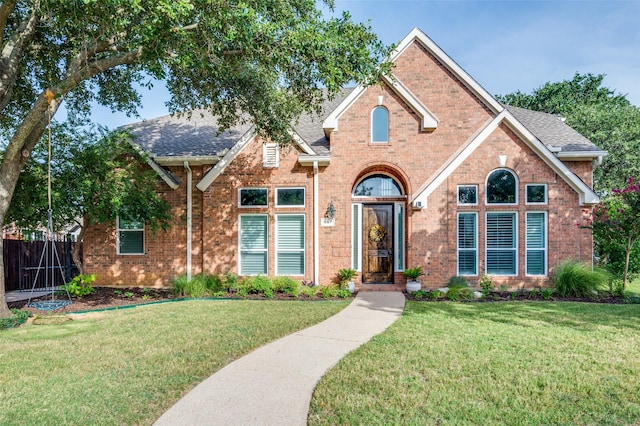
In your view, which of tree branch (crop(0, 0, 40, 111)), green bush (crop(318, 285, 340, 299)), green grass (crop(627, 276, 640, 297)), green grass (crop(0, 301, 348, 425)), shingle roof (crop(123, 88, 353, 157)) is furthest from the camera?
shingle roof (crop(123, 88, 353, 157))

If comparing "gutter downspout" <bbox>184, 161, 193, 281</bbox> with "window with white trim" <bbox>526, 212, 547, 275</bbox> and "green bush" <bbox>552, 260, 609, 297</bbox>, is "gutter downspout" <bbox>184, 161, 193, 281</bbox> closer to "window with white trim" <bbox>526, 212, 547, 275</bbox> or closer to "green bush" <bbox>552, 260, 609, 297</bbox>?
"window with white trim" <bbox>526, 212, 547, 275</bbox>

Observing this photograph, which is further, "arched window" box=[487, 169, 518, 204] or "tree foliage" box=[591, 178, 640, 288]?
"arched window" box=[487, 169, 518, 204]

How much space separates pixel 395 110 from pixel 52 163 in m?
9.78

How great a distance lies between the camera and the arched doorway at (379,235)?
12.0m

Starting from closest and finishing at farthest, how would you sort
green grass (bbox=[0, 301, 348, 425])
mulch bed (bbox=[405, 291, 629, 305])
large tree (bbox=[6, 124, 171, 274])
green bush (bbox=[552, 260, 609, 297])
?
green grass (bbox=[0, 301, 348, 425]) → large tree (bbox=[6, 124, 171, 274]) → mulch bed (bbox=[405, 291, 629, 305]) → green bush (bbox=[552, 260, 609, 297])

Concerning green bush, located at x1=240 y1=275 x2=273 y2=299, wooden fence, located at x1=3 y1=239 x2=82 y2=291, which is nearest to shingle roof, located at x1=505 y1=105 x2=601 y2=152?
green bush, located at x1=240 y1=275 x2=273 y2=299

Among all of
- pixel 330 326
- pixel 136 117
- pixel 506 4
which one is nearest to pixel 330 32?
pixel 330 326

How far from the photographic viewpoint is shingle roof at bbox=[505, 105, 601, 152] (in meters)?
11.6

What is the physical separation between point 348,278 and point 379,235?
1842 millimetres

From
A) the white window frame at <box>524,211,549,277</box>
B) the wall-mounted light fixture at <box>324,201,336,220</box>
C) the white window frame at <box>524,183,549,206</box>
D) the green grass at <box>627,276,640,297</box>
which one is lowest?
the green grass at <box>627,276,640,297</box>

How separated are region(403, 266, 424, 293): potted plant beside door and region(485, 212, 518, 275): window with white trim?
2120 millimetres

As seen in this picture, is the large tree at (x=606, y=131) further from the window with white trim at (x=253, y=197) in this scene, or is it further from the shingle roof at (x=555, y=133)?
the window with white trim at (x=253, y=197)

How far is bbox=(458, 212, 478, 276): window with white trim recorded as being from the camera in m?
11.3

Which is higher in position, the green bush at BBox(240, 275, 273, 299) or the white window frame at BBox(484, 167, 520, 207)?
the white window frame at BBox(484, 167, 520, 207)
